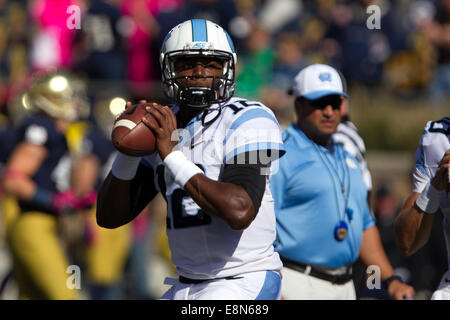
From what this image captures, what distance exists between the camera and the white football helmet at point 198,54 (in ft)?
12.4

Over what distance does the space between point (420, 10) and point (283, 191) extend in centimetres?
752

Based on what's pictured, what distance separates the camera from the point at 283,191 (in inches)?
194

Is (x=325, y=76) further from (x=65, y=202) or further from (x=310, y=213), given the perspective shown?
(x=65, y=202)

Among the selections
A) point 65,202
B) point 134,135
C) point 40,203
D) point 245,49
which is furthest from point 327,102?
point 245,49

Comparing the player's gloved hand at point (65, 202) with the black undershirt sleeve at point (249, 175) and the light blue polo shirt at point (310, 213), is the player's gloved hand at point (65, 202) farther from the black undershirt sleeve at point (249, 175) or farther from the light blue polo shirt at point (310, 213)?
the black undershirt sleeve at point (249, 175)

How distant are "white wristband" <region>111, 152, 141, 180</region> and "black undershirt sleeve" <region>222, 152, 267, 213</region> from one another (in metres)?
0.57

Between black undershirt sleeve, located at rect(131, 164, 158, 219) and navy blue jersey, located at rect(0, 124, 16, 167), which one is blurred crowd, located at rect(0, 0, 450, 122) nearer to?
navy blue jersey, located at rect(0, 124, 16, 167)

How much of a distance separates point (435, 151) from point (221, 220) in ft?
3.74

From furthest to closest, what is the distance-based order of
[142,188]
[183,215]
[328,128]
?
[328,128], [142,188], [183,215]

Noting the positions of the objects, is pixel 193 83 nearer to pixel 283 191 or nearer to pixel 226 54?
pixel 226 54

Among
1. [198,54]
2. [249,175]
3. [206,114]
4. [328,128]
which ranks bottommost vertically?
[249,175]

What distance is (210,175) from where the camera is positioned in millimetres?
3646

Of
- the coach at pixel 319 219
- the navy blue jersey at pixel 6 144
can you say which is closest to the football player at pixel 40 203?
the navy blue jersey at pixel 6 144

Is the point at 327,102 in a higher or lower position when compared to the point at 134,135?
higher
